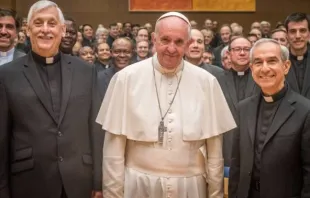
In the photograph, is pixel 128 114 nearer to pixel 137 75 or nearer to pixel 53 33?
pixel 137 75

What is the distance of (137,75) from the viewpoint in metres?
3.42

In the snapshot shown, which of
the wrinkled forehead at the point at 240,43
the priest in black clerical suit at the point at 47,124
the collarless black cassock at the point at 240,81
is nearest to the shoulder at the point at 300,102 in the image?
the priest in black clerical suit at the point at 47,124

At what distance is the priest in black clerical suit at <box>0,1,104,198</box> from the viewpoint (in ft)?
10.2

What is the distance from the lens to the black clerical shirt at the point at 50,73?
3.23m

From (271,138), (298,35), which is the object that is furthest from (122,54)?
(271,138)

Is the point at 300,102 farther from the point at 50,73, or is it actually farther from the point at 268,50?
the point at 50,73

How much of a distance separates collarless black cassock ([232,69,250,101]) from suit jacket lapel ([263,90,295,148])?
6.31 ft

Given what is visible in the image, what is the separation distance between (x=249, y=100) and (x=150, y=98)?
2.29 ft

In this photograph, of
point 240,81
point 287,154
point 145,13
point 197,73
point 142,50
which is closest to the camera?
point 287,154

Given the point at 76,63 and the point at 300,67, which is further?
the point at 300,67

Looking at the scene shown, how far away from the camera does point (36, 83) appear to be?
3182 millimetres

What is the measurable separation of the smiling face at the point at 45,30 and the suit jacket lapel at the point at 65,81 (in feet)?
0.41

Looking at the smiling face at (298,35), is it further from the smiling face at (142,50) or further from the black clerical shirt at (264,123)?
the smiling face at (142,50)

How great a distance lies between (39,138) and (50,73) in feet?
1.52
